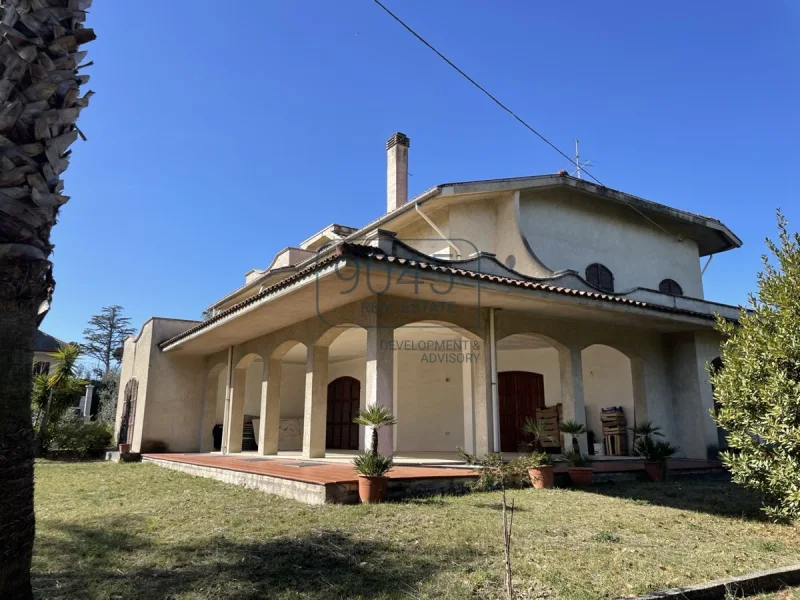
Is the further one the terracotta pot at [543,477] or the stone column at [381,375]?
the stone column at [381,375]

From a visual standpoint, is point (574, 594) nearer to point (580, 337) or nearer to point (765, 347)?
point (765, 347)

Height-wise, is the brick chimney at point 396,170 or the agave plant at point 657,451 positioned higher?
the brick chimney at point 396,170

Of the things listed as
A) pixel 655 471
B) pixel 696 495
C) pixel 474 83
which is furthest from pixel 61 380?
pixel 696 495

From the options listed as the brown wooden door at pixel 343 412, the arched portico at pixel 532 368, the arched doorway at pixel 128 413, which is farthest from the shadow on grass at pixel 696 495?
the arched doorway at pixel 128 413

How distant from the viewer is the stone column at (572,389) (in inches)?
437

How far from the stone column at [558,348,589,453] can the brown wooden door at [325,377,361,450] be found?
7012 millimetres

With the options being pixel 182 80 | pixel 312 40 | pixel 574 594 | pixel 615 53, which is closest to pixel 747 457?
pixel 574 594

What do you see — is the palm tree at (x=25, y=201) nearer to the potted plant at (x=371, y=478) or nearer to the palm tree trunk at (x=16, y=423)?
the palm tree trunk at (x=16, y=423)

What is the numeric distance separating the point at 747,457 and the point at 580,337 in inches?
206

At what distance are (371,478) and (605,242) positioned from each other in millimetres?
10703

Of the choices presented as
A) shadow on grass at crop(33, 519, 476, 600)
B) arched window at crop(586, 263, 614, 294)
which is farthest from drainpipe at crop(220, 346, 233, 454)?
arched window at crop(586, 263, 614, 294)

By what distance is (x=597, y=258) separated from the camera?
582 inches

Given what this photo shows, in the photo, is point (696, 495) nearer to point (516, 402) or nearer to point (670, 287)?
point (516, 402)

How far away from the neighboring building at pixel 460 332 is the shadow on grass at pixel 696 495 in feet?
7.09
